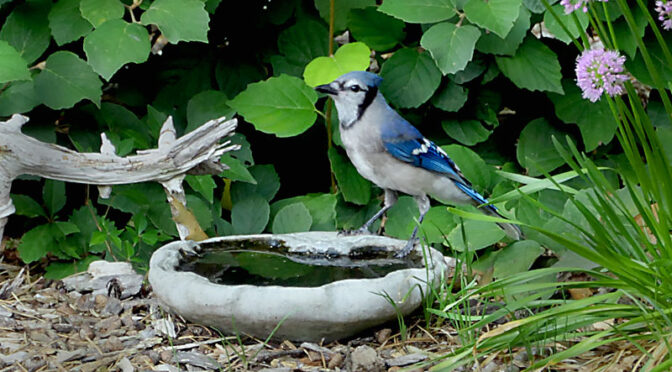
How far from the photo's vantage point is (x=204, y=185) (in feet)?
10.8

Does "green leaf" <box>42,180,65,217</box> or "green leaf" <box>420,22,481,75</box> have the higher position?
"green leaf" <box>420,22,481,75</box>

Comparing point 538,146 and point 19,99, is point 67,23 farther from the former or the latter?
point 538,146

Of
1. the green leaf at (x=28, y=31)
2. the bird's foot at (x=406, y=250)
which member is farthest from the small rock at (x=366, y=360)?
the green leaf at (x=28, y=31)

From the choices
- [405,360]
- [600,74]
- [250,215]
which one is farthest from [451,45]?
[405,360]

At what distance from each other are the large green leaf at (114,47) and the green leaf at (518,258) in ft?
4.82

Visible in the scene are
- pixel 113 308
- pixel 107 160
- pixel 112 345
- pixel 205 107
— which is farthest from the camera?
pixel 205 107

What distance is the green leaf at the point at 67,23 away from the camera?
10.3 feet

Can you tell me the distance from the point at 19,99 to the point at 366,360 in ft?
6.02

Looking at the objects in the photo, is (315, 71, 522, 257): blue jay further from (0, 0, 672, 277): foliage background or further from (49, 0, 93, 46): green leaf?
(49, 0, 93, 46): green leaf

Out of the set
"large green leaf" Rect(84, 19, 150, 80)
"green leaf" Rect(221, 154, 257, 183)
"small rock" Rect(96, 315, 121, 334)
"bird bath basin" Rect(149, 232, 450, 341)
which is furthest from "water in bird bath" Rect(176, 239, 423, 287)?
"large green leaf" Rect(84, 19, 150, 80)

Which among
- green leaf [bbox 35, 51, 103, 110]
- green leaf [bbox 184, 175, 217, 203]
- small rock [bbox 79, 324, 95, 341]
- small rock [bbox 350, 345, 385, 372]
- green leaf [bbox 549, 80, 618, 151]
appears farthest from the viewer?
green leaf [bbox 549, 80, 618, 151]

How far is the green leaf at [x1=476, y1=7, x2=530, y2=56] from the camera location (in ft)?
10.6

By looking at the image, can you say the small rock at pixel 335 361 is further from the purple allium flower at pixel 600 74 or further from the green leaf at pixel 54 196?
the green leaf at pixel 54 196

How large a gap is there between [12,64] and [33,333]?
96 centimetres
